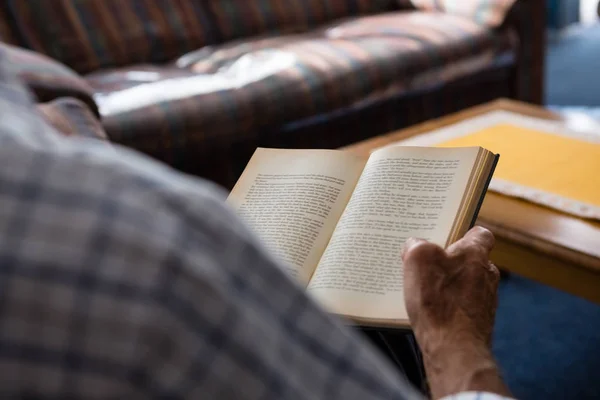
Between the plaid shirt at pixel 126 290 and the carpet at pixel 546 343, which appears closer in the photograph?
the plaid shirt at pixel 126 290

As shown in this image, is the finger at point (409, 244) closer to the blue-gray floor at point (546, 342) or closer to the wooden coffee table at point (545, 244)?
the wooden coffee table at point (545, 244)

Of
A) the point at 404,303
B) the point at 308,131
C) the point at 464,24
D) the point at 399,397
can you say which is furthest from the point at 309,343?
the point at 464,24

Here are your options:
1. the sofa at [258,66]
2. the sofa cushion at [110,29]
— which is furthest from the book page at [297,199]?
the sofa cushion at [110,29]

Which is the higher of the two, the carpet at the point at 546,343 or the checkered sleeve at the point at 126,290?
the checkered sleeve at the point at 126,290

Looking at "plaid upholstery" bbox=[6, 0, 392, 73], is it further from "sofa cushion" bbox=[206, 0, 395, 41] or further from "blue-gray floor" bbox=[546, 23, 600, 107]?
"blue-gray floor" bbox=[546, 23, 600, 107]

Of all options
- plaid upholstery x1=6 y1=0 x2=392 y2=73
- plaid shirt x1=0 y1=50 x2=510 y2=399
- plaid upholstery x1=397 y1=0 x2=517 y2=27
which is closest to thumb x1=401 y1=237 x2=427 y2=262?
plaid shirt x1=0 y1=50 x2=510 y2=399

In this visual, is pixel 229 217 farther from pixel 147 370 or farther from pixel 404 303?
pixel 404 303

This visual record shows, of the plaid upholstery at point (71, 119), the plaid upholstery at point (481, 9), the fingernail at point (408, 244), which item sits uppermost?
the fingernail at point (408, 244)

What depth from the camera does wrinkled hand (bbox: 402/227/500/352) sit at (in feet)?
2.33

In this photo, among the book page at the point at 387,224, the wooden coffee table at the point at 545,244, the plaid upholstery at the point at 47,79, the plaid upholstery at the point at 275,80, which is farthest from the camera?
the plaid upholstery at the point at 275,80

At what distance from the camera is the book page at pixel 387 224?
2.64 ft

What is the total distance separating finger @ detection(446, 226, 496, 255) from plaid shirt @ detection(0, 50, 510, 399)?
1.44 ft

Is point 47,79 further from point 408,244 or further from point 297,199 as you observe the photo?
point 408,244

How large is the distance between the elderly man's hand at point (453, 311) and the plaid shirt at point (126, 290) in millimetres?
357
